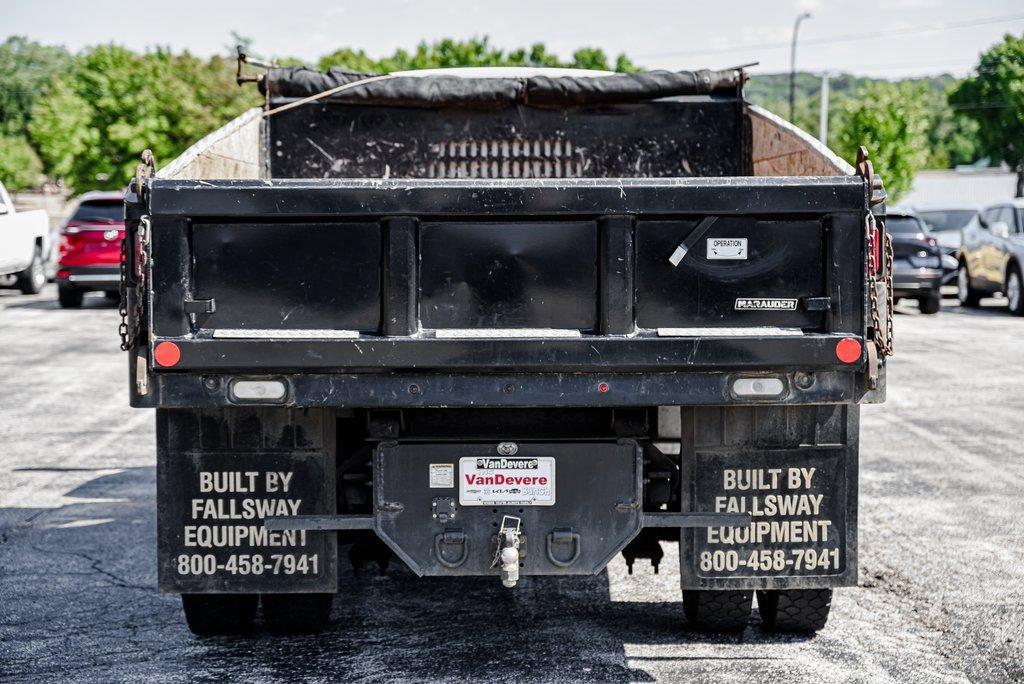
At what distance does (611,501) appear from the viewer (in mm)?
4703

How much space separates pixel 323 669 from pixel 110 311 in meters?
17.7

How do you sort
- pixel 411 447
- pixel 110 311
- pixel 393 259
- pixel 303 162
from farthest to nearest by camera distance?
pixel 110 311
pixel 303 162
pixel 411 447
pixel 393 259

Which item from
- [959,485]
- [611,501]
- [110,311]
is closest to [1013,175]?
[110,311]

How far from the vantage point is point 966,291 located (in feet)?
75.7

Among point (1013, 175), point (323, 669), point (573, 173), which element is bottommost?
point (323, 669)

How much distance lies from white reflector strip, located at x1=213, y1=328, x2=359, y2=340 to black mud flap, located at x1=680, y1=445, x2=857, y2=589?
136 cm

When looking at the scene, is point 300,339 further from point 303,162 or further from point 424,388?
point 303,162

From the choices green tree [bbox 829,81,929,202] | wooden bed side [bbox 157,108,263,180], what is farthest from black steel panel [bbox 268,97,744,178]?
green tree [bbox 829,81,929,202]

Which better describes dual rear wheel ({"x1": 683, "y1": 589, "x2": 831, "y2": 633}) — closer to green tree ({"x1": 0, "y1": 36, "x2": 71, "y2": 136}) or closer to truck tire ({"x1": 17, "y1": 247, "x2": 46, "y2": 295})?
truck tire ({"x1": 17, "y1": 247, "x2": 46, "y2": 295})

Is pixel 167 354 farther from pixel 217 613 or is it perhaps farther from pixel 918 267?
pixel 918 267

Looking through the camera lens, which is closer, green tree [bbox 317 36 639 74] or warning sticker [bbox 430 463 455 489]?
warning sticker [bbox 430 463 455 489]

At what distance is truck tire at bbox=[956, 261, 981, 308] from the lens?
22.9m

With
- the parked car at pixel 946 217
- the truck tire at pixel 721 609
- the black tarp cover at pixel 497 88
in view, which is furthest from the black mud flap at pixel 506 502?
the parked car at pixel 946 217

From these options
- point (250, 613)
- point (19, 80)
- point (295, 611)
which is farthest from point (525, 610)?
point (19, 80)
